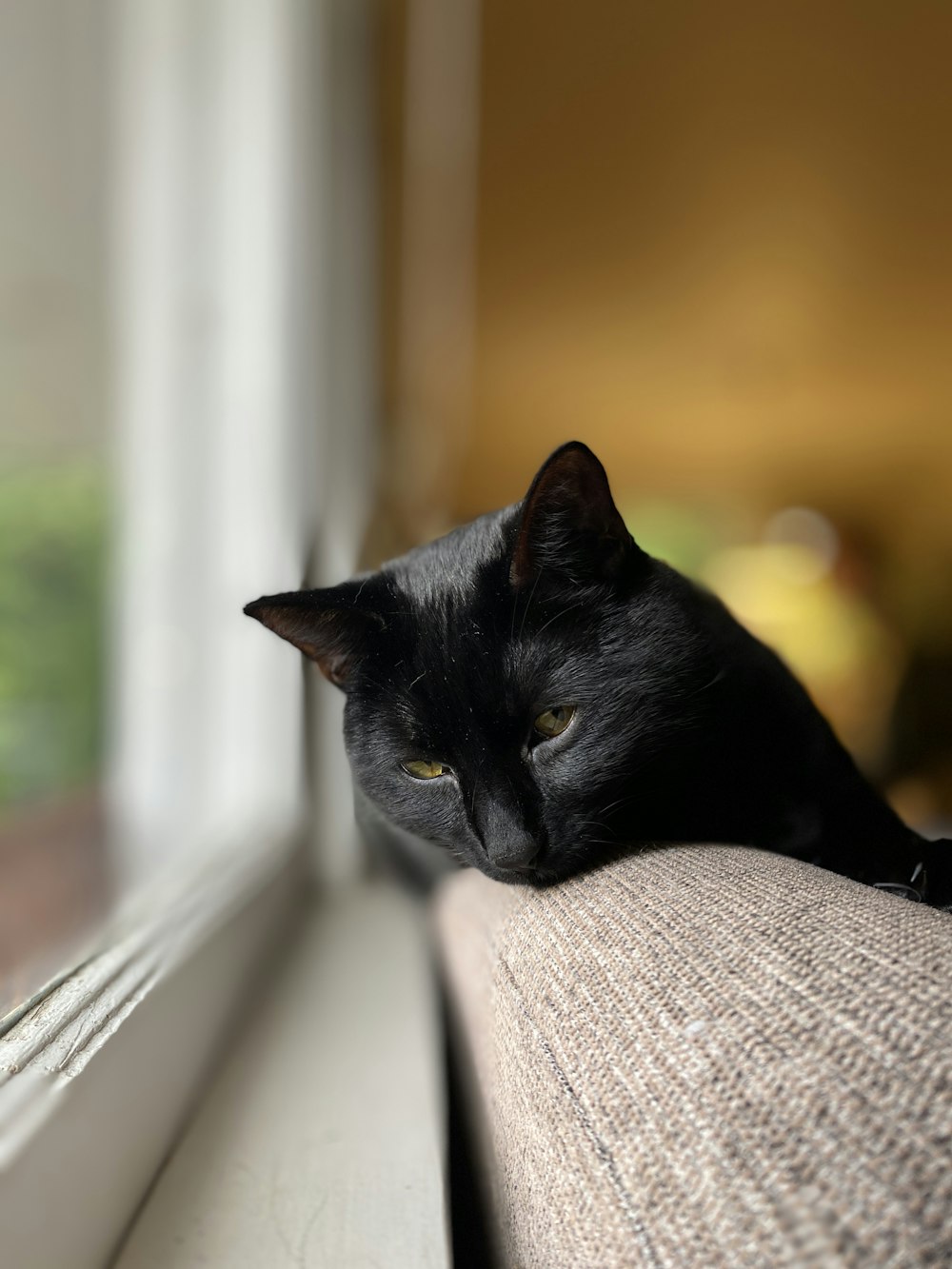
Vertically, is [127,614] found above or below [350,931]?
above

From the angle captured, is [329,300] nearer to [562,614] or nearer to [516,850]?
[562,614]

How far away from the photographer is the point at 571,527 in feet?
2.06

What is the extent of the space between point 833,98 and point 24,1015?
2.43 m

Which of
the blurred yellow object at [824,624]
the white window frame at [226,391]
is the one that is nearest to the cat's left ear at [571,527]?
the white window frame at [226,391]

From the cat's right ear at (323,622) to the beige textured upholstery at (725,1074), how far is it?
25cm

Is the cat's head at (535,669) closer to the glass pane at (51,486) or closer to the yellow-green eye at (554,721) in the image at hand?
the yellow-green eye at (554,721)

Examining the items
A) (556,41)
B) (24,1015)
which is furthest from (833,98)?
(24,1015)

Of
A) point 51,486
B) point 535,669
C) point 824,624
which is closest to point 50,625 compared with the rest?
point 51,486

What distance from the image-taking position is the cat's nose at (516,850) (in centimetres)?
60

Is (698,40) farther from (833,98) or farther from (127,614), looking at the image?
(127,614)

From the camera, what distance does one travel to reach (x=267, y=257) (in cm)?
127

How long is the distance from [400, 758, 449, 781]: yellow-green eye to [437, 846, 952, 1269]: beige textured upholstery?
149 millimetres

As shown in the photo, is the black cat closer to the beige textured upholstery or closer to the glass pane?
the beige textured upholstery

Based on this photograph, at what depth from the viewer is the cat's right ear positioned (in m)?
0.64
